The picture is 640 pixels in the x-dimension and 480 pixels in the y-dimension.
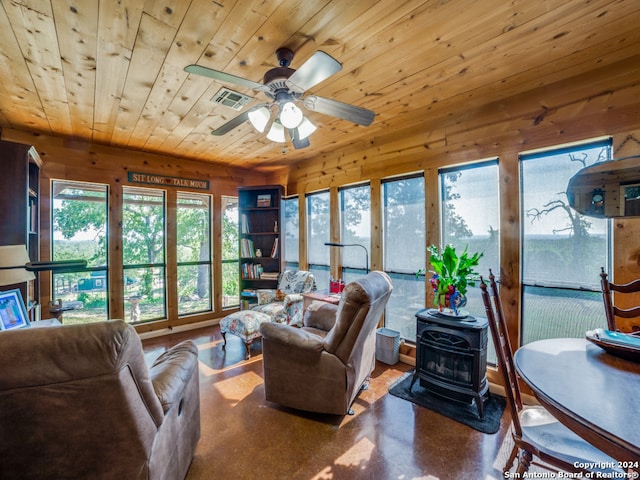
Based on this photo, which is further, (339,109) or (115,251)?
(115,251)

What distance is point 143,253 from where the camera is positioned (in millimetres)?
4156

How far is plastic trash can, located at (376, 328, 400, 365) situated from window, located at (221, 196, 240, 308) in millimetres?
2673

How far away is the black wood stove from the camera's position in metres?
2.29

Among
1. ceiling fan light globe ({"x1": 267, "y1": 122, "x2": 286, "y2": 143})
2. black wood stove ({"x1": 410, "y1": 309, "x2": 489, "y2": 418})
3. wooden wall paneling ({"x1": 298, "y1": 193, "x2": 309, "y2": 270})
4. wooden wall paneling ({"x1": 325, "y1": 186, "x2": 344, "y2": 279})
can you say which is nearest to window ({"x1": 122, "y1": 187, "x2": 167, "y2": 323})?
wooden wall paneling ({"x1": 298, "y1": 193, "x2": 309, "y2": 270})

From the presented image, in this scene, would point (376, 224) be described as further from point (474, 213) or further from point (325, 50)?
point (325, 50)

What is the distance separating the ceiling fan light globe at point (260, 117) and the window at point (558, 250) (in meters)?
2.24

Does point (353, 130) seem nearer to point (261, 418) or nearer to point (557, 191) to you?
point (557, 191)

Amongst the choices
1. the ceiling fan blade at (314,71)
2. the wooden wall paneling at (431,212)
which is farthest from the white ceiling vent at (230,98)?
the wooden wall paneling at (431,212)

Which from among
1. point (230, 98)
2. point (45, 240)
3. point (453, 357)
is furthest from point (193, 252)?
point (453, 357)

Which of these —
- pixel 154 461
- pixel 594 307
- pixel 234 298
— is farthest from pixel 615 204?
pixel 234 298

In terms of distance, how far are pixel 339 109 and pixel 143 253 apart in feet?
12.1

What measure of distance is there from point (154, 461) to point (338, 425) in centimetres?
136

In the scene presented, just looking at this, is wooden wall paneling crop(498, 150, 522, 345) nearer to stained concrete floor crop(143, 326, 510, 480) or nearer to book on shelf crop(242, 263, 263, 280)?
stained concrete floor crop(143, 326, 510, 480)

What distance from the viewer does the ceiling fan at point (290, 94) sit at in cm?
146
